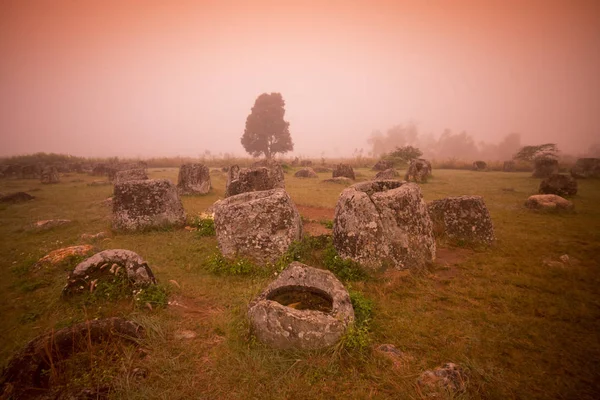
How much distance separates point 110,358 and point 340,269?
408 centimetres

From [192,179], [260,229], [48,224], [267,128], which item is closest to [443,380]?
[260,229]

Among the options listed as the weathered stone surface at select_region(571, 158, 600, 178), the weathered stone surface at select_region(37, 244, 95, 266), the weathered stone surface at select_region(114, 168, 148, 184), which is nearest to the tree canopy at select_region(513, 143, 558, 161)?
the weathered stone surface at select_region(571, 158, 600, 178)

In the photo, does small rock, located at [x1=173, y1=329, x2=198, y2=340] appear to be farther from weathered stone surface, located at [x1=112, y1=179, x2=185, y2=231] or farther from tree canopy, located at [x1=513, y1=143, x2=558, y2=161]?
tree canopy, located at [x1=513, y1=143, x2=558, y2=161]

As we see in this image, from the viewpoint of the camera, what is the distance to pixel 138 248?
7.13 meters

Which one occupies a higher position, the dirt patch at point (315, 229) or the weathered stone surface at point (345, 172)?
the weathered stone surface at point (345, 172)

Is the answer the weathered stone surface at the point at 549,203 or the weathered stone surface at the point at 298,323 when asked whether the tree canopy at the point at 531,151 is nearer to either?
the weathered stone surface at the point at 549,203

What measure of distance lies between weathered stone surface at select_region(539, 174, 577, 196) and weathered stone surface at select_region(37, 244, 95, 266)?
18909 mm

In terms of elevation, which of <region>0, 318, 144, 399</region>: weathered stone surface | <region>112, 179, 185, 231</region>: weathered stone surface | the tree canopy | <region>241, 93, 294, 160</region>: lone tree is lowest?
<region>0, 318, 144, 399</region>: weathered stone surface

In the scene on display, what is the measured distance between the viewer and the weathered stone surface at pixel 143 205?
8297mm

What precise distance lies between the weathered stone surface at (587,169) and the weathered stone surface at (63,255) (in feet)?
92.4

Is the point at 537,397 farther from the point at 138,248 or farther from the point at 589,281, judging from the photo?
the point at 138,248

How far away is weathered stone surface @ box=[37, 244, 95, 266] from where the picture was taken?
5.81 meters

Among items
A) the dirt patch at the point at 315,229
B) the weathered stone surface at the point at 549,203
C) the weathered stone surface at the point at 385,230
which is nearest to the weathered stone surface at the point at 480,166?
the weathered stone surface at the point at 549,203

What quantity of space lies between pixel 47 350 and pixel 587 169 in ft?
98.5
